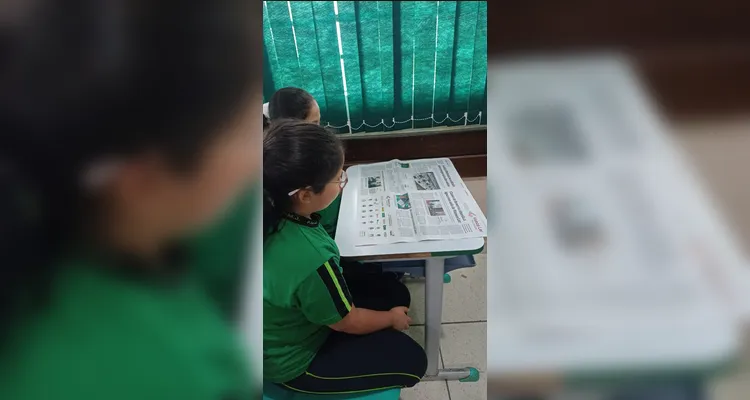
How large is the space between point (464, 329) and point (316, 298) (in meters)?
0.15

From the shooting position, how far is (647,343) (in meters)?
0.43

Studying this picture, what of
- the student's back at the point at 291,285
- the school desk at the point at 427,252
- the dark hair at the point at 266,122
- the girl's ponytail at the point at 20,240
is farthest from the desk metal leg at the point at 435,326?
the girl's ponytail at the point at 20,240

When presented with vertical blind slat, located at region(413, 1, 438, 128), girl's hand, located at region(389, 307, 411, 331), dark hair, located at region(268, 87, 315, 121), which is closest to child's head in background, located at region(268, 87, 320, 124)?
dark hair, located at region(268, 87, 315, 121)

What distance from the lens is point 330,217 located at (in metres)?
0.43

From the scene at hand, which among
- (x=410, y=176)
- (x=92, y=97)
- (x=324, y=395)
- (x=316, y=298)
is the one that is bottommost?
(x=324, y=395)

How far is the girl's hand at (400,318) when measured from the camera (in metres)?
0.45

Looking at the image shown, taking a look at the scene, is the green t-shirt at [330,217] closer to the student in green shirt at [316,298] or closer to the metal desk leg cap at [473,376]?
the student in green shirt at [316,298]

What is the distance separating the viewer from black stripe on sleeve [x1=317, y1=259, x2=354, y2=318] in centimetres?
42

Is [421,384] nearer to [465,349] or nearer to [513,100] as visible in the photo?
[465,349]

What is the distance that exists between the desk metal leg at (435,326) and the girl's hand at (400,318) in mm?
21

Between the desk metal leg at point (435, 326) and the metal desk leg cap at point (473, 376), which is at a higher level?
the desk metal leg at point (435, 326)

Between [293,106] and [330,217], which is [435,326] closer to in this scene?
[330,217]

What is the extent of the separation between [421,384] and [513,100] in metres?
0.30

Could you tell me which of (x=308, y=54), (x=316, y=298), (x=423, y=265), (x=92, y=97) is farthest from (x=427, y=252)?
(x=92, y=97)
